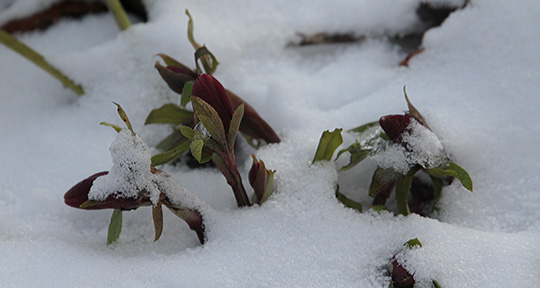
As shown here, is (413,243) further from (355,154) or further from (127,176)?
(127,176)

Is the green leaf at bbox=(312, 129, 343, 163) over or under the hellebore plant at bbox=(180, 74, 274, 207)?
under

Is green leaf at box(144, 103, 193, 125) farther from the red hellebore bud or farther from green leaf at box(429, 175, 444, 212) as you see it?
green leaf at box(429, 175, 444, 212)

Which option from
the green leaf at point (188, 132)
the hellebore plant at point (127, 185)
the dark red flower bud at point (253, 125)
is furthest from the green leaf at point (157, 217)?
the dark red flower bud at point (253, 125)

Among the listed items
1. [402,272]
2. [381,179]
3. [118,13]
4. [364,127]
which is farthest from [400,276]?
[118,13]

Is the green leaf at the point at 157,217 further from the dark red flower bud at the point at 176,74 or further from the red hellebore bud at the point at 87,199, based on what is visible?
the dark red flower bud at the point at 176,74

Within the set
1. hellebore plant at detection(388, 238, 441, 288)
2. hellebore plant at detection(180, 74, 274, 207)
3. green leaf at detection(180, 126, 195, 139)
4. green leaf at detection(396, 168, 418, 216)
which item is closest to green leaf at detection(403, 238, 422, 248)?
hellebore plant at detection(388, 238, 441, 288)

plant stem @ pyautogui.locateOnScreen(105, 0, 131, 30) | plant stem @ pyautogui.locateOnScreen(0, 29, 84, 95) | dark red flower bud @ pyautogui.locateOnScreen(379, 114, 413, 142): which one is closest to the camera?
dark red flower bud @ pyautogui.locateOnScreen(379, 114, 413, 142)

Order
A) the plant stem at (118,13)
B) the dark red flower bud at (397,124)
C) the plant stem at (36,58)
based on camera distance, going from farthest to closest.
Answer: the plant stem at (118,13), the plant stem at (36,58), the dark red flower bud at (397,124)
